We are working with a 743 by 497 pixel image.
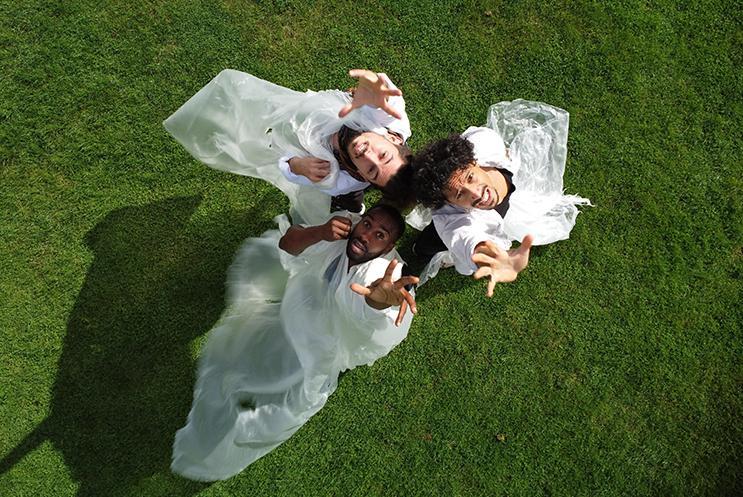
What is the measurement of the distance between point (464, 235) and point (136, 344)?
3.07m

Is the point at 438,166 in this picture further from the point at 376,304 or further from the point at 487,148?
the point at 376,304

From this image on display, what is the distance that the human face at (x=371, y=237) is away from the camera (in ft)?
9.82

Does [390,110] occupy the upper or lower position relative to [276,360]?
upper

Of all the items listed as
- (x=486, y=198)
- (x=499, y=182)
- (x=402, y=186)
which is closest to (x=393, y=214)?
(x=402, y=186)

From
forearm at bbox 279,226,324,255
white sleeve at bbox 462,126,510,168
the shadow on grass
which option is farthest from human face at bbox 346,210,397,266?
the shadow on grass

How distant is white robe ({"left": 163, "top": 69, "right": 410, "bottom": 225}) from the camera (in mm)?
3252

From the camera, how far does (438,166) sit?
2922 millimetres

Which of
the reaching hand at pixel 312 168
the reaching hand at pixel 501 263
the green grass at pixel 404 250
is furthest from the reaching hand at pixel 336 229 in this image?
the green grass at pixel 404 250

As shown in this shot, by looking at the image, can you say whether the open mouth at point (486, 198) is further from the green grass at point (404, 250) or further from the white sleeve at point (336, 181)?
the green grass at point (404, 250)

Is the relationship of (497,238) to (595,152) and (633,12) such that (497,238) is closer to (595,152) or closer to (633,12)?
(595,152)

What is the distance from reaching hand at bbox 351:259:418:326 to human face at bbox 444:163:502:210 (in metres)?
0.59

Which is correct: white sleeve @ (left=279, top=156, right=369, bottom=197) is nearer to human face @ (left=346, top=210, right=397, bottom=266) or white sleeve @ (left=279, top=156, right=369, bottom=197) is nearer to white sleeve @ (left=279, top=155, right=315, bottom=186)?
white sleeve @ (left=279, top=155, right=315, bottom=186)

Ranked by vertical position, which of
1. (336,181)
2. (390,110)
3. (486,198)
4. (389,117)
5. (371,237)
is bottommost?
(371,237)

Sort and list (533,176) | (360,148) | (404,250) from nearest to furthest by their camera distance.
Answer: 1. (360,148)
2. (533,176)
3. (404,250)
